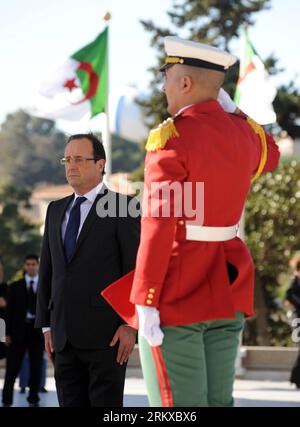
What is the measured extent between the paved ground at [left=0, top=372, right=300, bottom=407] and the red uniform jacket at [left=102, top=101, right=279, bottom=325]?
674cm

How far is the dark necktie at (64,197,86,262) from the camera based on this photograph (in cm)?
617

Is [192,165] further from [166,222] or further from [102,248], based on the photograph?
[102,248]

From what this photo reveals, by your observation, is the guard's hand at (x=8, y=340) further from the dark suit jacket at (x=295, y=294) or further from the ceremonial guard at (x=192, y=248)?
A: the ceremonial guard at (x=192, y=248)

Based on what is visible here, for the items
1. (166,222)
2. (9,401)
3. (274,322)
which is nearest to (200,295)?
(166,222)

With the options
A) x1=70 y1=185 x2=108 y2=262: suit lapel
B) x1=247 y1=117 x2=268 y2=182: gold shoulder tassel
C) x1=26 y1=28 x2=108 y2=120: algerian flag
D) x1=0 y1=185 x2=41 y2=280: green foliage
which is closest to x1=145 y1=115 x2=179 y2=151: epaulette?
x1=247 y1=117 x2=268 y2=182: gold shoulder tassel

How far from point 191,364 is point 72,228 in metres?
1.89

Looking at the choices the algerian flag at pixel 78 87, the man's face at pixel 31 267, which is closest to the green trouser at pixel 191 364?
the man's face at pixel 31 267

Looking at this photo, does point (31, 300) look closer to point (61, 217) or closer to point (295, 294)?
point (295, 294)

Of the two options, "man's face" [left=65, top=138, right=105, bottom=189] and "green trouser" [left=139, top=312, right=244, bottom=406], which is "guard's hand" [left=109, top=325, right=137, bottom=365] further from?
"green trouser" [left=139, top=312, right=244, bottom=406]

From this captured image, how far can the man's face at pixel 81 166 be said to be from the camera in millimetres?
6227

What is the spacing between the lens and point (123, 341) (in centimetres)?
607

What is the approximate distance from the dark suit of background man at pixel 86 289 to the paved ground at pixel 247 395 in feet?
17.3

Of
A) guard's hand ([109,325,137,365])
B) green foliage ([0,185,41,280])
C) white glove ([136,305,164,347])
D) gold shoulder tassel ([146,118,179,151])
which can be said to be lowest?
green foliage ([0,185,41,280])

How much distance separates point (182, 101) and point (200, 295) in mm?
777
